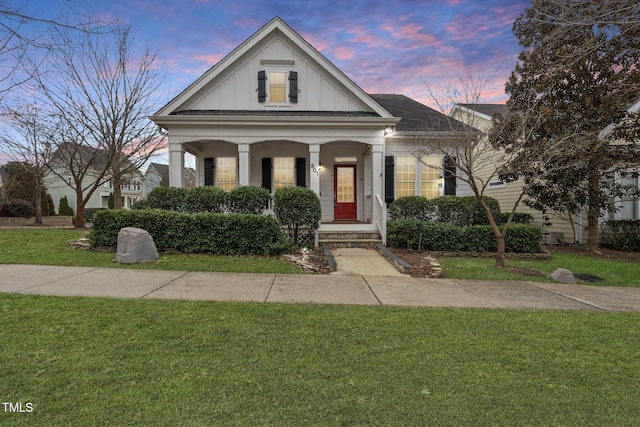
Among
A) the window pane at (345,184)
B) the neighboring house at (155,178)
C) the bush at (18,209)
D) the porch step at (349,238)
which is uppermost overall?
the neighboring house at (155,178)

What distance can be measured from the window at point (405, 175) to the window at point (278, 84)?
5.00 meters

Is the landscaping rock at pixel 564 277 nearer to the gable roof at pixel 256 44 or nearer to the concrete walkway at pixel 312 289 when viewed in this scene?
the concrete walkway at pixel 312 289

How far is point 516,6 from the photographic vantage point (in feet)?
33.5

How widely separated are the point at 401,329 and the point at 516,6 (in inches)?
468

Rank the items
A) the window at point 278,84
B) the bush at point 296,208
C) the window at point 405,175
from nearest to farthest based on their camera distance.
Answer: the bush at point 296,208 → the window at point 278,84 → the window at point 405,175

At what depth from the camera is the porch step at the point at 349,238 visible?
980cm

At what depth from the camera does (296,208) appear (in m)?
8.93

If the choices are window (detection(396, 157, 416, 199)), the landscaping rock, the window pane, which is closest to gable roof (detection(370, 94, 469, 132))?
window (detection(396, 157, 416, 199))

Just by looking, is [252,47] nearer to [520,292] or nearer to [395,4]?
[395,4]

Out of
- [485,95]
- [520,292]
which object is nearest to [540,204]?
[485,95]

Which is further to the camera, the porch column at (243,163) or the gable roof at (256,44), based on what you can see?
the gable roof at (256,44)

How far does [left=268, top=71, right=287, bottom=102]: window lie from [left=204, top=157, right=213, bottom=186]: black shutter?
3.43m

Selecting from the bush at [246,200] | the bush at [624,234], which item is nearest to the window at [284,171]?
the bush at [246,200]

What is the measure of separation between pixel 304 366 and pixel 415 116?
12742 millimetres
